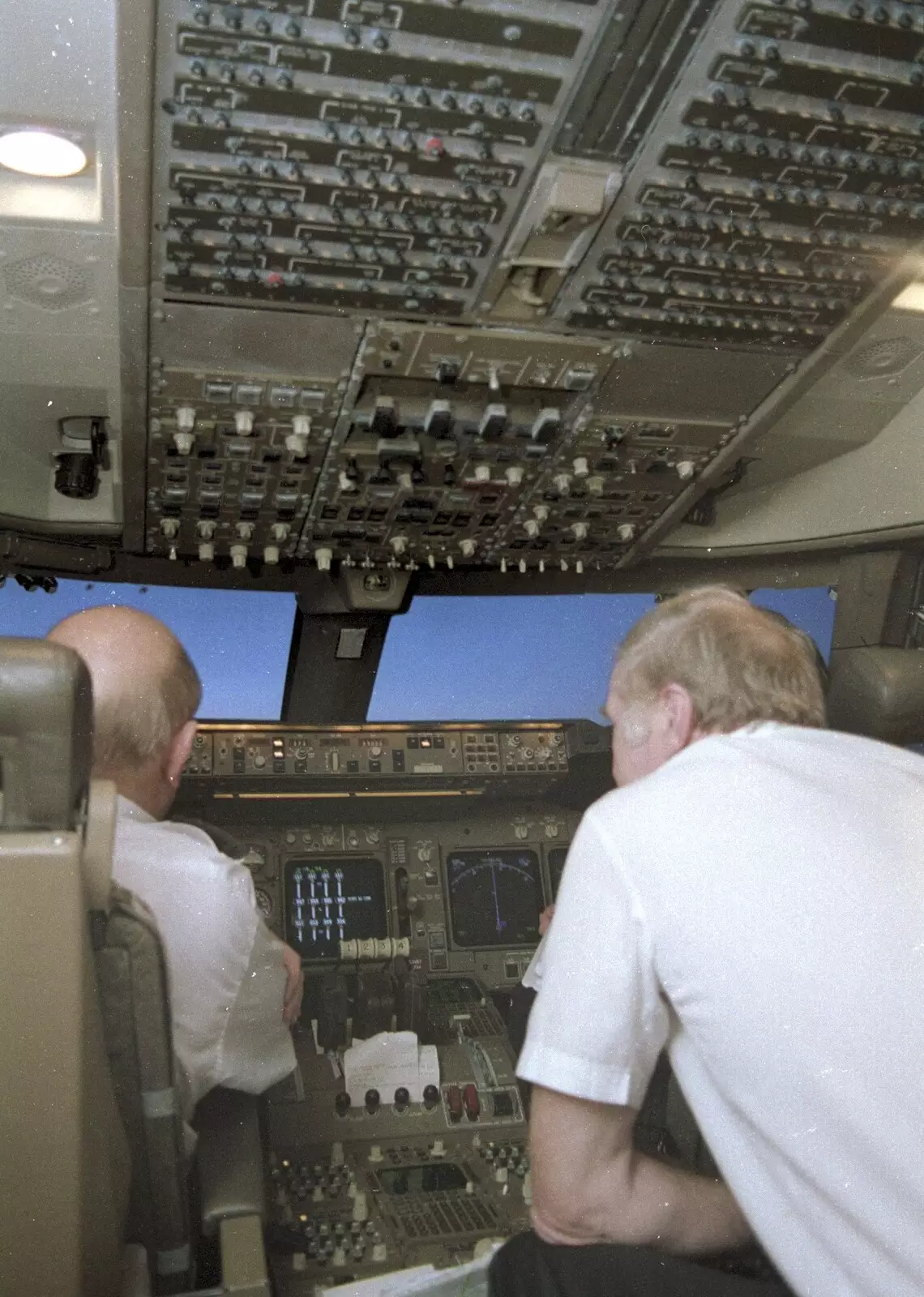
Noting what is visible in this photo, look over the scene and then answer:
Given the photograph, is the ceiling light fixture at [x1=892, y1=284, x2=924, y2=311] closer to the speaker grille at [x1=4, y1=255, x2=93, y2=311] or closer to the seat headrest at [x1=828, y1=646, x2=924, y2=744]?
the seat headrest at [x1=828, y1=646, x2=924, y2=744]

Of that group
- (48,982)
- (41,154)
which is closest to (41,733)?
(48,982)

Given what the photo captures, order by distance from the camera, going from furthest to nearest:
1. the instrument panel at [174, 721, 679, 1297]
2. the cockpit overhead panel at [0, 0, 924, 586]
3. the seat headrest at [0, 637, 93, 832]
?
the instrument panel at [174, 721, 679, 1297], the cockpit overhead panel at [0, 0, 924, 586], the seat headrest at [0, 637, 93, 832]

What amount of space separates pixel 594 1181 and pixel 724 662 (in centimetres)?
57

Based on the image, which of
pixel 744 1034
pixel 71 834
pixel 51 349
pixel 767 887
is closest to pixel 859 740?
pixel 767 887

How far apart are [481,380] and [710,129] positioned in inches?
32.4

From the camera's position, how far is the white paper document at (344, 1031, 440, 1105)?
2.51 meters

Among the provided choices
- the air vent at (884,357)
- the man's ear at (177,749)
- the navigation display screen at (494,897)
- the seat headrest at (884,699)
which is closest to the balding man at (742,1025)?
the man's ear at (177,749)

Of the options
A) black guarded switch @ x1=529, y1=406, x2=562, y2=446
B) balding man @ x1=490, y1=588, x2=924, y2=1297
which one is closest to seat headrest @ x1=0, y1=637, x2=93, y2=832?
balding man @ x1=490, y1=588, x2=924, y2=1297

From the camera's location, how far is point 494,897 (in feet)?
10.3

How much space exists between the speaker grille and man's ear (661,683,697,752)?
1.52 metres

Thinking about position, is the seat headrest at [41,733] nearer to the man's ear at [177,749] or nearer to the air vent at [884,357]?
the man's ear at [177,749]

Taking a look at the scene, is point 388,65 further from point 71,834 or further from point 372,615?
point 372,615

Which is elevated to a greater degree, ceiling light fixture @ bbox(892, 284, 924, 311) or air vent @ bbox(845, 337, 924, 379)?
ceiling light fixture @ bbox(892, 284, 924, 311)

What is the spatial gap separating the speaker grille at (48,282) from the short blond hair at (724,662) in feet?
4.70
